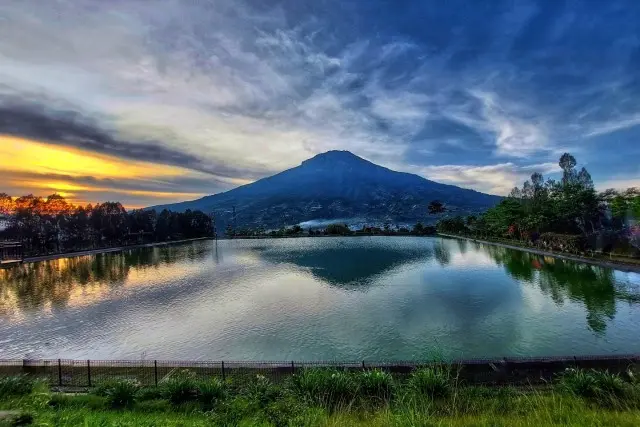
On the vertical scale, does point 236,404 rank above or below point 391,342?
above

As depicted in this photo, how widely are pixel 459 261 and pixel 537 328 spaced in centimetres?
2488

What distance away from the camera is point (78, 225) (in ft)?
225

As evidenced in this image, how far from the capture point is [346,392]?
27.3ft

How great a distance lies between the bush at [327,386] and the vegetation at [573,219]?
1456 inches

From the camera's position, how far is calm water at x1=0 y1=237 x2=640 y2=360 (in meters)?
14.9

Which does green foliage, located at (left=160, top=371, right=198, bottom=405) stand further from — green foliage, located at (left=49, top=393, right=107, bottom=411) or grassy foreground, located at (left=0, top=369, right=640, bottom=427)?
green foliage, located at (left=49, top=393, right=107, bottom=411)

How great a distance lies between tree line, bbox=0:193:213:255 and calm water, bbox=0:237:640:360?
29.1 m

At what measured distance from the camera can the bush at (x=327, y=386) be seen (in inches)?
313

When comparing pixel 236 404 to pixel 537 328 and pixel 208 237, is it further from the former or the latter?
pixel 208 237

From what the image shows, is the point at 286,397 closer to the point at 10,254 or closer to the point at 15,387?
the point at 15,387

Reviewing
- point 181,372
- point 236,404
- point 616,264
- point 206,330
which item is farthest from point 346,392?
point 616,264

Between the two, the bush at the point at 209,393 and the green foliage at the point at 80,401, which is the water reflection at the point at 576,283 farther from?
the green foliage at the point at 80,401

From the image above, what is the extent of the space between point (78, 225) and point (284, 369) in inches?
2880

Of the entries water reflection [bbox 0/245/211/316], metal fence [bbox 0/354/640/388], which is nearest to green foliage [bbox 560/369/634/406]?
metal fence [bbox 0/354/640/388]
